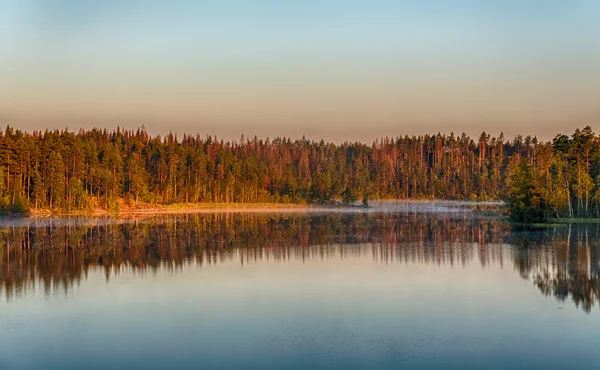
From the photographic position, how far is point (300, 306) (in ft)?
80.0

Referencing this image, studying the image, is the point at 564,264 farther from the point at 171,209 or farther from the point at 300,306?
the point at 171,209

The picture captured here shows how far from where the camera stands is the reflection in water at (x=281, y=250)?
30.9 meters

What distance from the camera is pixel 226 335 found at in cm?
1992

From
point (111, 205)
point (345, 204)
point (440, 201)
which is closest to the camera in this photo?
point (111, 205)

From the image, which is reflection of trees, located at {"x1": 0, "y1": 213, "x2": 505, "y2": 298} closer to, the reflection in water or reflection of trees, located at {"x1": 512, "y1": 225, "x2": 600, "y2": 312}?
the reflection in water

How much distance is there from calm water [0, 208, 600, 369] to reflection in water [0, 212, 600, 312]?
0.64ft

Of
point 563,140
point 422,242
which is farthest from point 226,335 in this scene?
point 563,140

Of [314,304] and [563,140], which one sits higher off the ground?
[563,140]

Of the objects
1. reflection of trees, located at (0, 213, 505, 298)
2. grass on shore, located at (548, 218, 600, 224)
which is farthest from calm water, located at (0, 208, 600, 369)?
grass on shore, located at (548, 218, 600, 224)

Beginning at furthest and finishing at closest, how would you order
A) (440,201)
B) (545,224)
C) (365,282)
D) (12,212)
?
(440,201) → (12,212) → (545,224) → (365,282)

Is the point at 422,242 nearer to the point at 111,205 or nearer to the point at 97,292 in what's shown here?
the point at 97,292

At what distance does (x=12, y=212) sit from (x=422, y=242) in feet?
221

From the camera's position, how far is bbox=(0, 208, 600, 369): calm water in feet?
57.7

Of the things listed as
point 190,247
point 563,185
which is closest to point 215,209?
point 563,185
